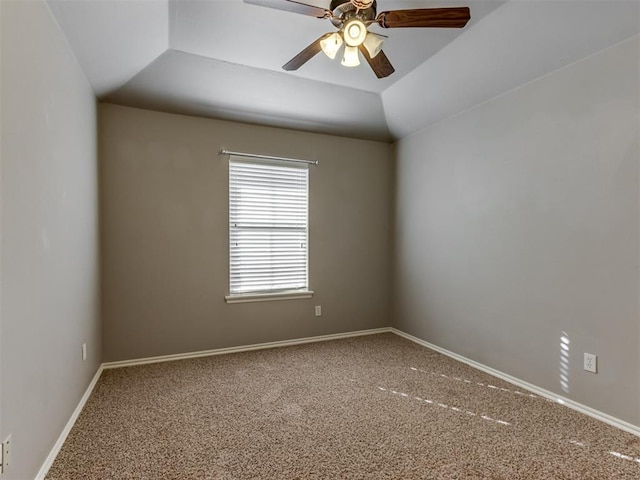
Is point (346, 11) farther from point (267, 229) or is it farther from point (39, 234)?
point (267, 229)

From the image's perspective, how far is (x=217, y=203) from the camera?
11.9 feet

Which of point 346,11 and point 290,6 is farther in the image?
point 346,11

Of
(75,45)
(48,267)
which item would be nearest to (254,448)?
(48,267)

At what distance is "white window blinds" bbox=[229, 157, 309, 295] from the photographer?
373 centimetres

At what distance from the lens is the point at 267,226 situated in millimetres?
3873

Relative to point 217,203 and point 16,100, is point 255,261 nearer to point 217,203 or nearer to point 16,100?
point 217,203

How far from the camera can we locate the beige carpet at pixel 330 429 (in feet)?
5.97

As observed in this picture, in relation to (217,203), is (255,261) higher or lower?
lower

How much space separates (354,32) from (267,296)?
2.72 m

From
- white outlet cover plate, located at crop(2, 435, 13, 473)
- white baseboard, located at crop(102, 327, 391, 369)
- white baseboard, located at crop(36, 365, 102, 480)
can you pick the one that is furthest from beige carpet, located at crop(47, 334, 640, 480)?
white outlet cover plate, located at crop(2, 435, 13, 473)

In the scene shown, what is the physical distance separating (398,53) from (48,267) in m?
2.82

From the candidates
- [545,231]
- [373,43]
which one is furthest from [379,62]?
[545,231]

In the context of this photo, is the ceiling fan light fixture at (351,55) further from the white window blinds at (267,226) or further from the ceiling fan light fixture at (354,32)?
the white window blinds at (267,226)

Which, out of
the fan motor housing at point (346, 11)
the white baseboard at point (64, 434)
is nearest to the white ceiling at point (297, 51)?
the fan motor housing at point (346, 11)
